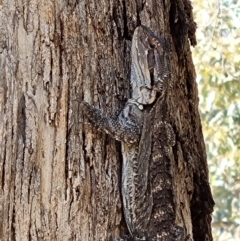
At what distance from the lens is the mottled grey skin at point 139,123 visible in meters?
3.05

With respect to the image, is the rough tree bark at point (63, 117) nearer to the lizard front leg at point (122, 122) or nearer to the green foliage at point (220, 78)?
the lizard front leg at point (122, 122)

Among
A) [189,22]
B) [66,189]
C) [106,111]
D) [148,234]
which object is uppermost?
[189,22]

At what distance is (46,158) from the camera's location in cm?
284

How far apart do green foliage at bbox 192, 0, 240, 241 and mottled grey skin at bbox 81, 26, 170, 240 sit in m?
4.34

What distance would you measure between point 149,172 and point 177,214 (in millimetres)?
288

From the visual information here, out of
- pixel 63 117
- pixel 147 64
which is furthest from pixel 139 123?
pixel 63 117

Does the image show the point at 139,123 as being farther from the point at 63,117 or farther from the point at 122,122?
the point at 63,117

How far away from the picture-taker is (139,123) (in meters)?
3.38

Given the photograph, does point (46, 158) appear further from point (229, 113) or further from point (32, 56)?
point (229, 113)

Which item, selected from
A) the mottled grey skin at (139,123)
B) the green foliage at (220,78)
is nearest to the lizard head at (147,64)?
the mottled grey skin at (139,123)

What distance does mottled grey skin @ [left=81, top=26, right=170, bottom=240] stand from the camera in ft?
10.0

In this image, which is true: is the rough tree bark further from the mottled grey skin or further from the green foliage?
the green foliage

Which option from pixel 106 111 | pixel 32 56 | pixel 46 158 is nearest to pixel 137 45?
pixel 106 111

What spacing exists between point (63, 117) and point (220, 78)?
5.42 m
